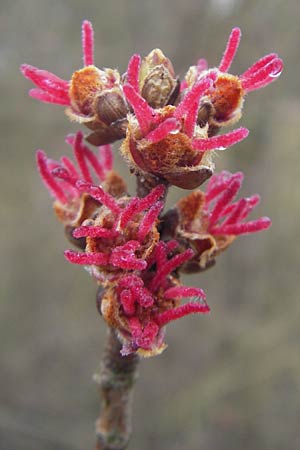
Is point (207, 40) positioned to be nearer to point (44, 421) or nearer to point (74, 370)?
point (74, 370)

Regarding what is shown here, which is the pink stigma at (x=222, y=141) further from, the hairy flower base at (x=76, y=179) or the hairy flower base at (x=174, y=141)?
the hairy flower base at (x=76, y=179)

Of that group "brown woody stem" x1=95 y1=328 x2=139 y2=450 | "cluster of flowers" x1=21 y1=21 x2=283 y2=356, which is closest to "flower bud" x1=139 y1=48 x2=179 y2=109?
"cluster of flowers" x1=21 y1=21 x2=283 y2=356

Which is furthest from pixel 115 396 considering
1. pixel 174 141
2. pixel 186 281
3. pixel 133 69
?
pixel 186 281

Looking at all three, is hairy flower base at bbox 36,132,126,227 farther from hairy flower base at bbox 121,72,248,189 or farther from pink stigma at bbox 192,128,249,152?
pink stigma at bbox 192,128,249,152

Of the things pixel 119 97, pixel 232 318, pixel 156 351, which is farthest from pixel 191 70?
pixel 232 318

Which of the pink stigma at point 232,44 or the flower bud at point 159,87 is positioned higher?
the pink stigma at point 232,44

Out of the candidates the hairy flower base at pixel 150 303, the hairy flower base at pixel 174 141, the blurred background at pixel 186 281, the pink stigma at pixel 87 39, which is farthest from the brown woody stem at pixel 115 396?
the blurred background at pixel 186 281
